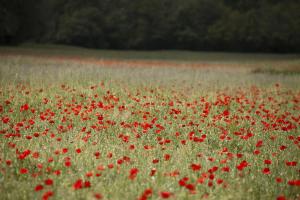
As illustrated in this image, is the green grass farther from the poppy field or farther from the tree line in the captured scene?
the poppy field

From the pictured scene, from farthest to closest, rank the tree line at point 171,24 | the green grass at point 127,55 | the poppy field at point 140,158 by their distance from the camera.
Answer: the tree line at point 171,24 < the green grass at point 127,55 < the poppy field at point 140,158

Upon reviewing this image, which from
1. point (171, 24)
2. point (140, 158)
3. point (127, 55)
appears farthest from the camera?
point (171, 24)

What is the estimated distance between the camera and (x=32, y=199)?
10.9 feet

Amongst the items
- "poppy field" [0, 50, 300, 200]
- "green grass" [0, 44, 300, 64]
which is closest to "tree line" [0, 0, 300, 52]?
"green grass" [0, 44, 300, 64]

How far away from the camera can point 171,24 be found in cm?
4972

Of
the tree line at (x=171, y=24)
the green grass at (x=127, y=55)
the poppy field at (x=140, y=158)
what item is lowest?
the poppy field at (x=140, y=158)

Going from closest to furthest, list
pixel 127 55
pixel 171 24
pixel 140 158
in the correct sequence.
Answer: pixel 140 158 < pixel 127 55 < pixel 171 24

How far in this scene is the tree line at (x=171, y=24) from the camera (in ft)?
151

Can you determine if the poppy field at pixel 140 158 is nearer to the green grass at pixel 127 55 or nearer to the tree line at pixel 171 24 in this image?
the green grass at pixel 127 55

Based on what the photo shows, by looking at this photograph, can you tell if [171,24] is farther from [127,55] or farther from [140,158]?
[140,158]

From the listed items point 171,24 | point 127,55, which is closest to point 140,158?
point 127,55

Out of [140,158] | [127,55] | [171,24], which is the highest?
[171,24]

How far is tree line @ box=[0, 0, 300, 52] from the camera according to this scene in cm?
4597

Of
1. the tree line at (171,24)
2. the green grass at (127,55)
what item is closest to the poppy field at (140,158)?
the green grass at (127,55)
